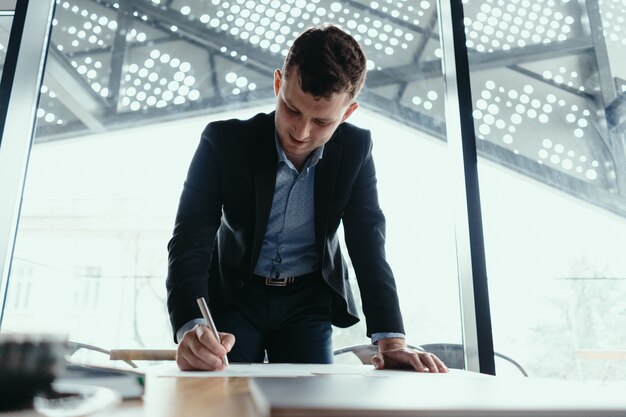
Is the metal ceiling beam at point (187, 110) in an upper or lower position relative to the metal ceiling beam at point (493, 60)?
lower

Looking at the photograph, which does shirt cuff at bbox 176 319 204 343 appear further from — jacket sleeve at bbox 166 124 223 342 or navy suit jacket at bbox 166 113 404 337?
navy suit jacket at bbox 166 113 404 337

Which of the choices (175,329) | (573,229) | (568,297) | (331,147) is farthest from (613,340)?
(175,329)

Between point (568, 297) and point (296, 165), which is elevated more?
point (296, 165)

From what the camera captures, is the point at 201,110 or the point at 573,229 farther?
the point at 201,110

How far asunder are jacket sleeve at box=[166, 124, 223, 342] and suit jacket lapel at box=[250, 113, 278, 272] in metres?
0.10

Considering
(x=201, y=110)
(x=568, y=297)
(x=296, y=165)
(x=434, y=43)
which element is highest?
(x=434, y=43)

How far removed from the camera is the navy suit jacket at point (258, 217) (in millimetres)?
1179

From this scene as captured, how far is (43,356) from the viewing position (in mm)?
379

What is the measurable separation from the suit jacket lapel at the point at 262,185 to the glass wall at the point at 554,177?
1.01 meters

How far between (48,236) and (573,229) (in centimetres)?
205

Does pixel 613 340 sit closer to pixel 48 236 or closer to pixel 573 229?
pixel 573 229

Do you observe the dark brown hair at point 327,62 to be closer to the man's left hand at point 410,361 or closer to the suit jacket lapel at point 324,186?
the suit jacket lapel at point 324,186

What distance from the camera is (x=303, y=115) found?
1.12 meters

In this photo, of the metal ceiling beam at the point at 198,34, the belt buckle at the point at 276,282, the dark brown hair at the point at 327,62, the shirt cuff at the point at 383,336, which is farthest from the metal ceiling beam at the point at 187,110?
the shirt cuff at the point at 383,336
